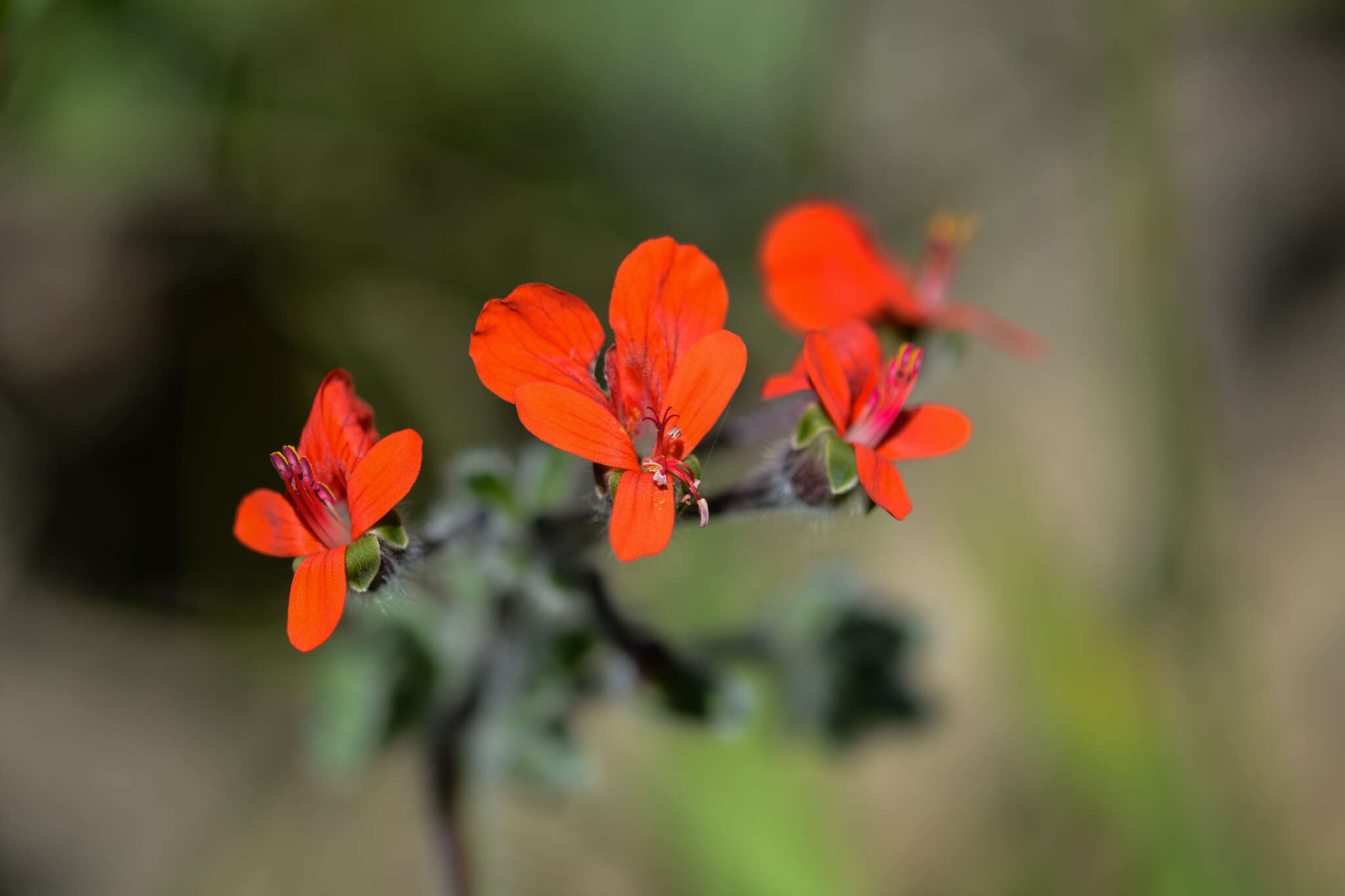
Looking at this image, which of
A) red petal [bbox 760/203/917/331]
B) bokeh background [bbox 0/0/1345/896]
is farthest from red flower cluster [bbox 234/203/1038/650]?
bokeh background [bbox 0/0/1345/896]

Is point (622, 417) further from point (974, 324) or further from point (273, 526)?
point (974, 324)

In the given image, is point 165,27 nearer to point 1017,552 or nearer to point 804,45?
point 804,45

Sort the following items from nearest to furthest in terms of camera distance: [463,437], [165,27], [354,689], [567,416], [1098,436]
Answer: [567,416] < [354,689] < [165,27] < [463,437] < [1098,436]

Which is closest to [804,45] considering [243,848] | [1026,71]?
[1026,71]

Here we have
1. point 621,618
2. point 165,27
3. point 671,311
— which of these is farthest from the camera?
point 165,27

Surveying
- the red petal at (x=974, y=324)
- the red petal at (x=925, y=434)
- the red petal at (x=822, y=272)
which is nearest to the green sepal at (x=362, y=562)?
the red petal at (x=925, y=434)

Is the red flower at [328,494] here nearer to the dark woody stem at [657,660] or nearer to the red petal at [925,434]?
the dark woody stem at [657,660]

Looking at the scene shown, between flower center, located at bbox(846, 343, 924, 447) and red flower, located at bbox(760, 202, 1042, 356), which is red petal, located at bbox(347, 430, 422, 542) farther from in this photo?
red flower, located at bbox(760, 202, 1042, 356)
